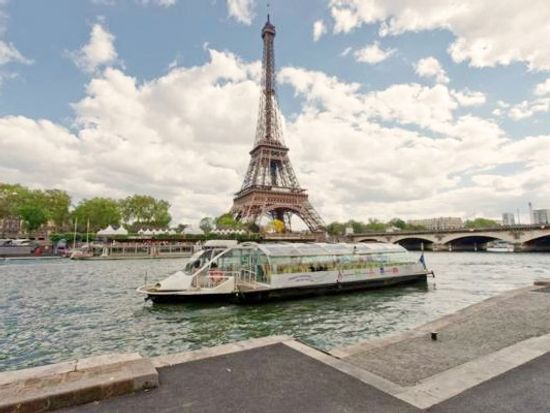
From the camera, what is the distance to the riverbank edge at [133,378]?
16.0 ft

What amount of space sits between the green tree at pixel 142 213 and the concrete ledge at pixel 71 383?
350ft

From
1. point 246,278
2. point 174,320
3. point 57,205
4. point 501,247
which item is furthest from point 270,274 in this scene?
point 501,247

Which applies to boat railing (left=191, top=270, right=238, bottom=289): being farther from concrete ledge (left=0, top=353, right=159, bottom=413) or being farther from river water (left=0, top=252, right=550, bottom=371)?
concrete ledge (left=0, top=353, right=159, bottom=413)

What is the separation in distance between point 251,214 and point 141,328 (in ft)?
236

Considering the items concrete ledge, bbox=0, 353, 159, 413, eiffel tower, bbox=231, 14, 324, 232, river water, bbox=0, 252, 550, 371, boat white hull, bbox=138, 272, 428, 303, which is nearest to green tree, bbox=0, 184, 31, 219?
eiffel tower, bbox=231, 14, 324, 232

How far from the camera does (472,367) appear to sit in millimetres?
6410

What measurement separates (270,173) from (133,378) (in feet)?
303

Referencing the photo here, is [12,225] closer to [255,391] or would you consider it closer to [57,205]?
[57,205]

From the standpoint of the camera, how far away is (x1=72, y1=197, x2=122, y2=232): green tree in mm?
98375

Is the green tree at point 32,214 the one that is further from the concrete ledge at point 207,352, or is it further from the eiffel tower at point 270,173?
the concrete ledge at point 207,352

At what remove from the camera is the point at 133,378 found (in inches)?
210

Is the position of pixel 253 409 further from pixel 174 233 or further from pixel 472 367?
pixel 174 233

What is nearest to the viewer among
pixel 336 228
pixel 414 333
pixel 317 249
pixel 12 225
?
pixel 414 333

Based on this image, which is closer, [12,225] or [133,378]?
[133,378]
